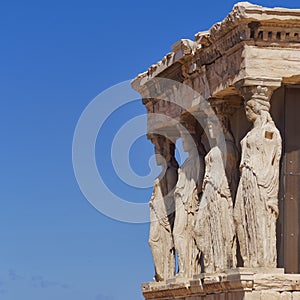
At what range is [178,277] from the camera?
2494 centimetres

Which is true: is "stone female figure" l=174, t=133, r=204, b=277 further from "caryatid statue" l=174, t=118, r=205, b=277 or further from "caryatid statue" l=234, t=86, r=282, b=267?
"caryatid statue" l=234, t=86, r=282, b=267

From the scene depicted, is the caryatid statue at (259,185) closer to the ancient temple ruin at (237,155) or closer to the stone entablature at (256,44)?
the ancient temple ruin at (237,155)

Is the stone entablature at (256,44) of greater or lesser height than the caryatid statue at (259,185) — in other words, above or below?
above

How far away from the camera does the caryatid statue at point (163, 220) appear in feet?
87.2

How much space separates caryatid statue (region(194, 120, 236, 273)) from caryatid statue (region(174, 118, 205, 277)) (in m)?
1.10

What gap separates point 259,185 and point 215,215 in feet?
5.65

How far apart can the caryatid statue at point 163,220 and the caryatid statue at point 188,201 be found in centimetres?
120

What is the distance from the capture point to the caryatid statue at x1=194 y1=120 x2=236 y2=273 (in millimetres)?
23047

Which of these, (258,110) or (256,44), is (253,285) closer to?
(258,110)

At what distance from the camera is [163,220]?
26.7 m

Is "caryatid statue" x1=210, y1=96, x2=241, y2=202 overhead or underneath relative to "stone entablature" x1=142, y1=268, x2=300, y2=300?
overhead

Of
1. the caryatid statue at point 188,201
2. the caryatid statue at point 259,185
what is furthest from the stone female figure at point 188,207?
the caryatid statue at point 259,185

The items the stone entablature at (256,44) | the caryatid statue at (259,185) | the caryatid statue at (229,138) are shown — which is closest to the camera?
the caryatid statue at (259,185)

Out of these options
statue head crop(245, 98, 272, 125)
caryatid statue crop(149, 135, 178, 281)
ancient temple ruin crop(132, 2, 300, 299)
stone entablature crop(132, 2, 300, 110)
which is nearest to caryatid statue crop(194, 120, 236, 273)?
ancient temple ruin crop(132, 2, 300, 299)
